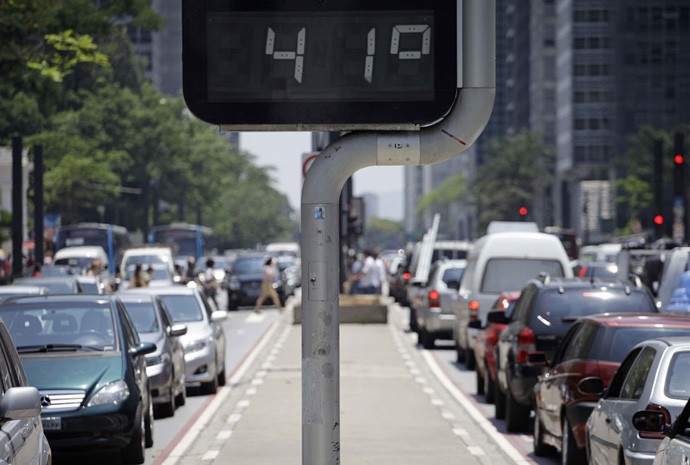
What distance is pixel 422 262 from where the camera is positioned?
49.5m

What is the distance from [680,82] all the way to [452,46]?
441 feet

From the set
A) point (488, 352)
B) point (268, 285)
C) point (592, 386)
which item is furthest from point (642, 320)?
point (268, 285)

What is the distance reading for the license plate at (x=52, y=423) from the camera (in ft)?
47.7

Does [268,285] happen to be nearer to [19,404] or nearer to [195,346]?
[195,346]

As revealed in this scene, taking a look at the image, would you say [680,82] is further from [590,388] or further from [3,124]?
[590,388]

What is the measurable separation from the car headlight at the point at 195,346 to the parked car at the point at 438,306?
415 inches

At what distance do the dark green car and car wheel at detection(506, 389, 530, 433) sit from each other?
3.83 m

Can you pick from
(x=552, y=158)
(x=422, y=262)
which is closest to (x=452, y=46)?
(x=422, y=262)

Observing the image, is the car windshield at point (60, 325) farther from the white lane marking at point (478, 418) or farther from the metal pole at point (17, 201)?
the metal pole at point (17, 201)

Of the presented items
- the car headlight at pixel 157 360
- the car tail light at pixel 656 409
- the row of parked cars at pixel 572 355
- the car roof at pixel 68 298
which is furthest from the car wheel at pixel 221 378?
the car tail light at pixel 656 409

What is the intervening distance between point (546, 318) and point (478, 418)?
84.4 inches

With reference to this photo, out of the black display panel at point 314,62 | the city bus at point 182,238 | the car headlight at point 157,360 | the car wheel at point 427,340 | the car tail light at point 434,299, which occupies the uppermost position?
the black display panel at point 314,62

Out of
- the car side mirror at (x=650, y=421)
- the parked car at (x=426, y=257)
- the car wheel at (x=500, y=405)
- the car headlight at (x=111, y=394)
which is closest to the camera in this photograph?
the car side mirror at (x=650, y=421)

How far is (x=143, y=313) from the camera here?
816 inches
